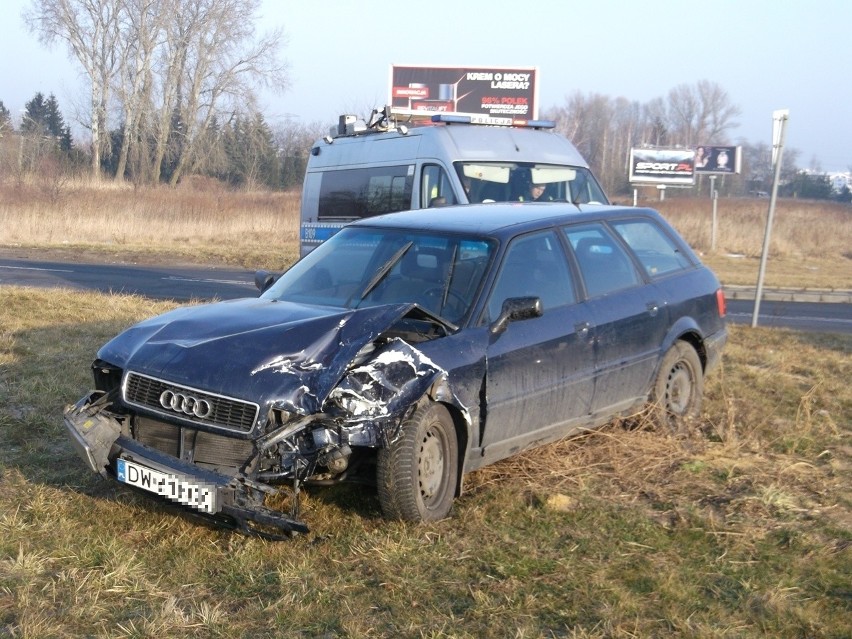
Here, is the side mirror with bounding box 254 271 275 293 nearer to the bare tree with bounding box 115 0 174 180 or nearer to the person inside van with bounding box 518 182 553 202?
the person inside van with bounding box 518 182 553 202

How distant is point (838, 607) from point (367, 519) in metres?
2.22

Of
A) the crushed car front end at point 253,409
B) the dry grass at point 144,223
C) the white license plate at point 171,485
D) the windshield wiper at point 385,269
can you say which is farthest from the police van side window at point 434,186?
the dry grass at point 144,223

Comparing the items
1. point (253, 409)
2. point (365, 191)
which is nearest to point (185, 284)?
point (365, 191)

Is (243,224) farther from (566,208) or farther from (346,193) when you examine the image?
(566,208)

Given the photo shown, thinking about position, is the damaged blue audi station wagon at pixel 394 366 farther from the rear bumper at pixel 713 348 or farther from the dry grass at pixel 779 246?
the dry grass at pixel 779 246

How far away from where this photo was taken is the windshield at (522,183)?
37.5ft

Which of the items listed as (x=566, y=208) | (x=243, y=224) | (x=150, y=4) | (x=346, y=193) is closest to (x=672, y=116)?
(x=150, y=4)

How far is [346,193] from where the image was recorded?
44.2ft

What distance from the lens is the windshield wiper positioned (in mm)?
5633

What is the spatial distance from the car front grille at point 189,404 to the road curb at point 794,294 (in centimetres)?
1537

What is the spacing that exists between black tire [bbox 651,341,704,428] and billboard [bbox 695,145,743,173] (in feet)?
113

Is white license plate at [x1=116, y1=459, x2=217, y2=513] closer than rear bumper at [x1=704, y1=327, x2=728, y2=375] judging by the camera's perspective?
Yes

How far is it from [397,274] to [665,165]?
3586 centimetres

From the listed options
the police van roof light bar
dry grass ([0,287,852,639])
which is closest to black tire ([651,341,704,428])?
dry grass ([0,287,852,639])
